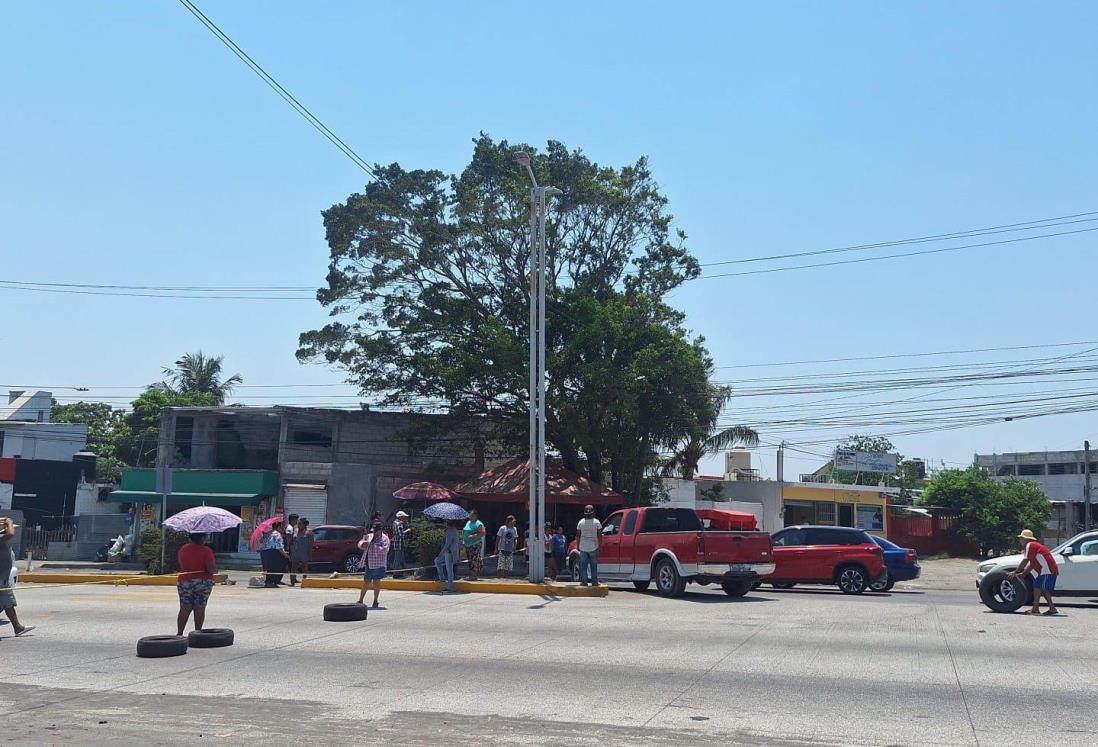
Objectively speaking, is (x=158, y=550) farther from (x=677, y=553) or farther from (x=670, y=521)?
(x=677, y=553)

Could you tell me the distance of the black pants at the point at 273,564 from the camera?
2536 centimetres

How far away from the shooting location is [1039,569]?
1861 centimetres

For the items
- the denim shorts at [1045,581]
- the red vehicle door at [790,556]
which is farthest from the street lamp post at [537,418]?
the denim shorts at [1045,581]

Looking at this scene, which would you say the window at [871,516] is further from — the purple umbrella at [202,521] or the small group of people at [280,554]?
the purple umbrella at [202,521]

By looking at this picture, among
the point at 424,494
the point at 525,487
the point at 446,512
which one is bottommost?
the point at 446,512

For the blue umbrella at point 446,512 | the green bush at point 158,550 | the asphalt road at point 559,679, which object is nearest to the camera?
the asphalt road at point 559,679

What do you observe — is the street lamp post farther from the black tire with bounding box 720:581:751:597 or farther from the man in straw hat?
the man in straw hat

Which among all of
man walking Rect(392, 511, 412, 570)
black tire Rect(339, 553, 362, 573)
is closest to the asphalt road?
man walking Rect(392, 511, 412, 570)

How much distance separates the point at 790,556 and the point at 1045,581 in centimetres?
748

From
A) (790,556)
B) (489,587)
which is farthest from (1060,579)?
(489,587)

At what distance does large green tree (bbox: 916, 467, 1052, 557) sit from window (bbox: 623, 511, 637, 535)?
30372 mm

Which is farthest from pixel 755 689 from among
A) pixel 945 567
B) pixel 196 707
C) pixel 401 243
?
pixel 945 567

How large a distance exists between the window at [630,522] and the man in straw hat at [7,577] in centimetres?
1212

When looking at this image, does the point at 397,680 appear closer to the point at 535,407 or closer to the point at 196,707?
the point at 196,707
